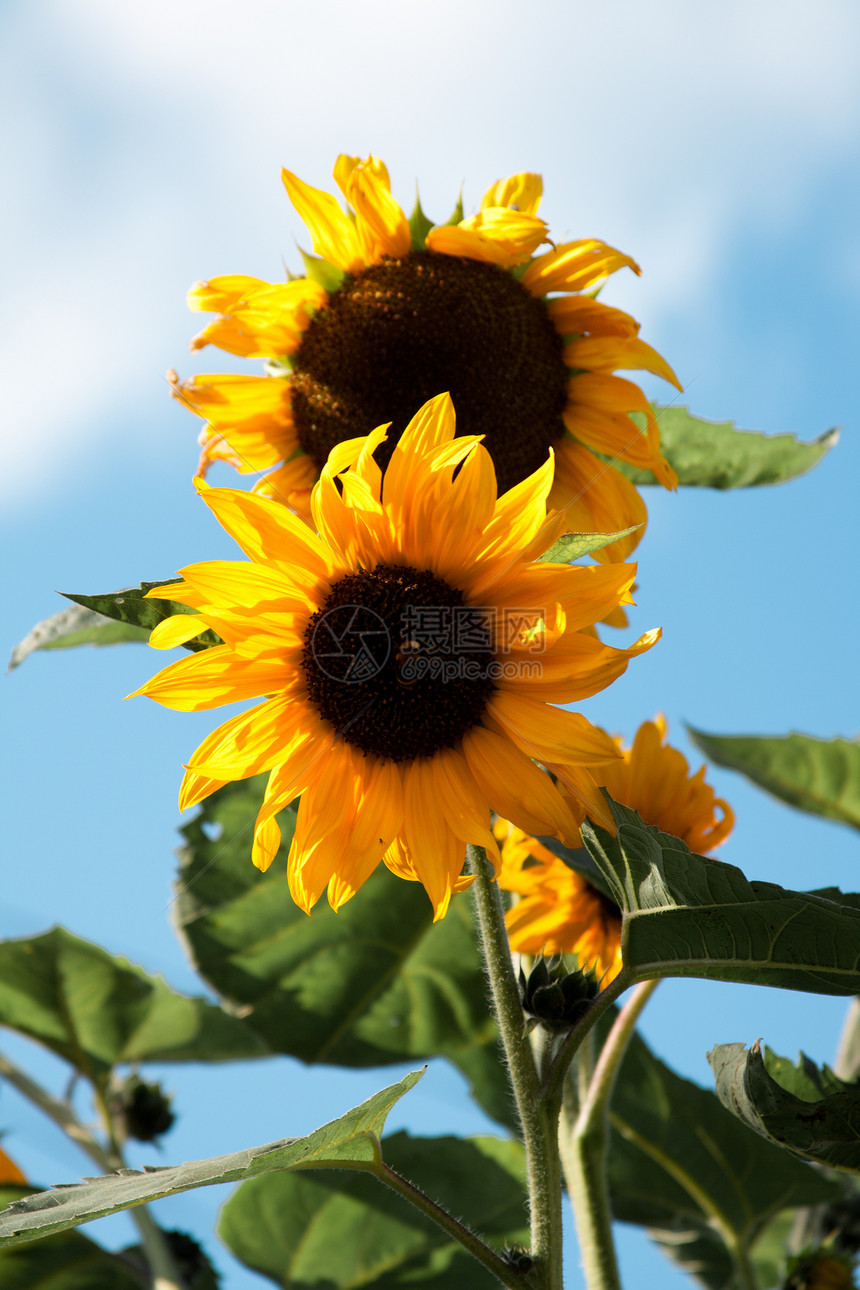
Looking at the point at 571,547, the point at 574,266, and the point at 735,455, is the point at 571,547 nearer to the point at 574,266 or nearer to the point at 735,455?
the point at 574,266

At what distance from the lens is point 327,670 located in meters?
1.05

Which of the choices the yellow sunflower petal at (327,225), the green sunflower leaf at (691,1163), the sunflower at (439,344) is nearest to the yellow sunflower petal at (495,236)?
the sunflower at (439,344)

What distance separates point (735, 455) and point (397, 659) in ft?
2.75

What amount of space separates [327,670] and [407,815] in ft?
0.51

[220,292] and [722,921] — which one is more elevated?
[220,292]

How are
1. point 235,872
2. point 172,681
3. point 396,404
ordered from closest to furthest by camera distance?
point 172,681
point 396,404
point 235,872

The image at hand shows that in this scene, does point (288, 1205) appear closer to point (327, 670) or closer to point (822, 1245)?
point (822, 1245)

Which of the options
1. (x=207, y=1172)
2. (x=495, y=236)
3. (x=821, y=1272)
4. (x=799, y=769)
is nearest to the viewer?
(x=207, y=1172)

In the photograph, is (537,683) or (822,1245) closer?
(537,683)

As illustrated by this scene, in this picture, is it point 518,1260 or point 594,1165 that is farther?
point 594,1165

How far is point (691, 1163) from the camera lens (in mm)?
1722

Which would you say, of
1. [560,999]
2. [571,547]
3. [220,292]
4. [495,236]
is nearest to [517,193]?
[495,236]

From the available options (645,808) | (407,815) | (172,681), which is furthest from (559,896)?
(172,681)

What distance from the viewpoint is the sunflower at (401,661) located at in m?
1.00
